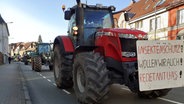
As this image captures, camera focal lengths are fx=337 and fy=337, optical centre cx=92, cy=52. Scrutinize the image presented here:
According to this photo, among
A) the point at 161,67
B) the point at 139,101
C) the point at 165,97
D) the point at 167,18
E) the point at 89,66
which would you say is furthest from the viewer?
the point at 167,18

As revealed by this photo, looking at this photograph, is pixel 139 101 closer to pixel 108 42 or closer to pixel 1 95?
pixel 108 42

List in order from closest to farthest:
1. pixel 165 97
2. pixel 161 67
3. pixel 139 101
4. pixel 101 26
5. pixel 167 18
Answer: pixel 161 67
pixel 139 101
pixel 165 97
pixel 101 26
pixel 167 18

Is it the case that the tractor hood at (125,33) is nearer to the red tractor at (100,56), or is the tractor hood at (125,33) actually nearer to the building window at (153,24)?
the red tractor at (100,56)

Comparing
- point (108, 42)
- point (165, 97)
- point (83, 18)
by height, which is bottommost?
point (165, 97)

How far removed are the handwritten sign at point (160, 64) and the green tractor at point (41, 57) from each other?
19016mm

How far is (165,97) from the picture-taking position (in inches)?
413

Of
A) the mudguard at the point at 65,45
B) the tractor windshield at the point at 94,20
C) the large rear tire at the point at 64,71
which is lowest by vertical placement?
the large rear tire at the point at 64,71

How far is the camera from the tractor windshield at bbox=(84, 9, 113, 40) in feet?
36.3

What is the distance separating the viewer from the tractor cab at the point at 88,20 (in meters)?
11.0

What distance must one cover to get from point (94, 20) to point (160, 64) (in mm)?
4116

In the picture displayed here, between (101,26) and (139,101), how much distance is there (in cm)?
286

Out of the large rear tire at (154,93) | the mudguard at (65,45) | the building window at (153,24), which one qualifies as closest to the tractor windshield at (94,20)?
the mudguard at (65,45)

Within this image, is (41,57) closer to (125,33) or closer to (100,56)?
(125,33)

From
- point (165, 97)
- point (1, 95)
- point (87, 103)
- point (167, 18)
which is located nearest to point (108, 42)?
point (87, 103)
